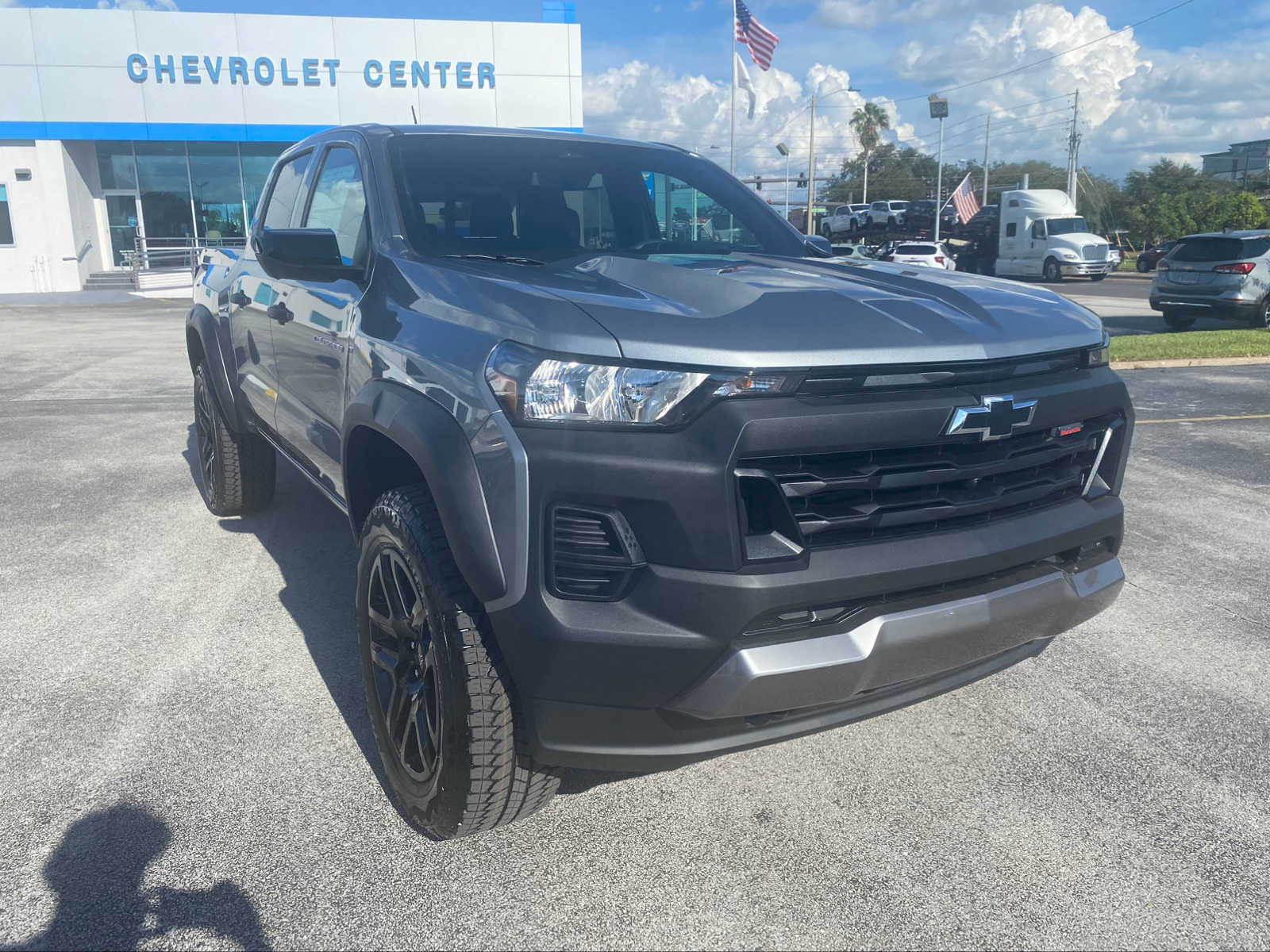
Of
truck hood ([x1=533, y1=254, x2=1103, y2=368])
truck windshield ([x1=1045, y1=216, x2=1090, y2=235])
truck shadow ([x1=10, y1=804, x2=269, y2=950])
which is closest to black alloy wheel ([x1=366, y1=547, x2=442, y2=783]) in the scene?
truck shadow ([x1=10, y1=804, x2=269, y2=950])

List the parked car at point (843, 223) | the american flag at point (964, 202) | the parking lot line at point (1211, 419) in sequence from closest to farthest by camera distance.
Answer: the parking lot line at point (1211, 419), the american flag at point (964, 202), the parked car at point (843, 223)

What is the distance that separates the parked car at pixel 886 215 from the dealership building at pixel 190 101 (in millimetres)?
17607

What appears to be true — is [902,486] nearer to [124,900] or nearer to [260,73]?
[124,900]

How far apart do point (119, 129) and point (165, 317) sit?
39.0ft

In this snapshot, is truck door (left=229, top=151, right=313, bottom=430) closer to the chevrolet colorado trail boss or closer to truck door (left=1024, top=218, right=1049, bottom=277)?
the chevrolet colorado trail boss

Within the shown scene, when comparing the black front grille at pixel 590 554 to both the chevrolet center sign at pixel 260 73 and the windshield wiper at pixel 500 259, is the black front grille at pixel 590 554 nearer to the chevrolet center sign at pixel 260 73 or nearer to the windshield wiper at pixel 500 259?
the windshield wiper at pixel 500 259

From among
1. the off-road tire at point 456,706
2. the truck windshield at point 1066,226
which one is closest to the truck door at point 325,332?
the off-road tire at point 456,706

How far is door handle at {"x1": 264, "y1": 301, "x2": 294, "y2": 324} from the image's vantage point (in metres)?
3.71

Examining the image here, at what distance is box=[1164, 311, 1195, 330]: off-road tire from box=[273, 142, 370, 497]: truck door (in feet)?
52.7

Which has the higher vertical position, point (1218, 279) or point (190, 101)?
point (190, 101)

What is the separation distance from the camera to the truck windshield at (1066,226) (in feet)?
105

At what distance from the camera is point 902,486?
2.20m

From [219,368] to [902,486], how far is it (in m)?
3.80

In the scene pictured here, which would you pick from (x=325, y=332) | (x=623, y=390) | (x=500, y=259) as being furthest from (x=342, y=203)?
(x=623, y=390)
